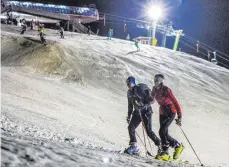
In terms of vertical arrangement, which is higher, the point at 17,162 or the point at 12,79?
the point at 17,162

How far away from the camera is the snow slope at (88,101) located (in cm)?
478

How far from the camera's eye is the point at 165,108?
6.55 m

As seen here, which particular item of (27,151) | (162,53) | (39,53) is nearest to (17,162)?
(27,151)

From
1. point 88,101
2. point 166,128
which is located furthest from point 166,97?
point 88,101

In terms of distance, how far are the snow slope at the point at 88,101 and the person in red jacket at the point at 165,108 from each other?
3.51 feet

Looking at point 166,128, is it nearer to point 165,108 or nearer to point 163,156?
point 165,108

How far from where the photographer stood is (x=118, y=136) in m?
9.47

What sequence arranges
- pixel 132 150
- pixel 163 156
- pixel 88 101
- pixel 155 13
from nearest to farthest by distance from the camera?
pixel 163 156
pixel 132 150
pixel 88 101
pixel 155 13

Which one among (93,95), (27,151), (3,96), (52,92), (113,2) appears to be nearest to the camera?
(27,151)

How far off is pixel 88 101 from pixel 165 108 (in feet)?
27.7

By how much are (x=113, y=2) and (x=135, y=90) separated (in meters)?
62.9

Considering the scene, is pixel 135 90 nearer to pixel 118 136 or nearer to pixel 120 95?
pixel 118 136

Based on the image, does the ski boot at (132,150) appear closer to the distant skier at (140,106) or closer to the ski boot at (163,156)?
the distant skier at (140,106)

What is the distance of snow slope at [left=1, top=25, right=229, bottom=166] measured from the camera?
4777 millimetres
